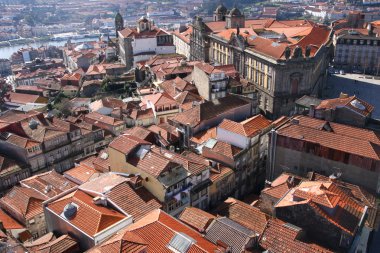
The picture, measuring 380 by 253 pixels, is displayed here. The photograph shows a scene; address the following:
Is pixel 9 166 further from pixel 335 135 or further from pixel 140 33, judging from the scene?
pixel 140 33

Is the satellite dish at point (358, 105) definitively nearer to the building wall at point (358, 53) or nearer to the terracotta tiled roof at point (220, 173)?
the terracotta tiled roof at point (220, 173)

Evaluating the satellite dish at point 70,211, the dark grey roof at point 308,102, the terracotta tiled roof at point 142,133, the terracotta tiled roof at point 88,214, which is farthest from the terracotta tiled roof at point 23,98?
the satellite dish at point 70,211

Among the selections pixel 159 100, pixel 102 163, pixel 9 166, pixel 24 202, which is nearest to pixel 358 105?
pixel 159 100

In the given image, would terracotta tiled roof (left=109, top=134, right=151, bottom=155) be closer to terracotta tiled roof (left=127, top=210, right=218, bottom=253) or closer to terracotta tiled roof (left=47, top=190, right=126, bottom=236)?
terracotta tiled roof (left=47, top=190, right=126, bottom=236)

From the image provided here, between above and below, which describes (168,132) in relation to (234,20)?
below

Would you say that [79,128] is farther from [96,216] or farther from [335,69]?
[335,69]

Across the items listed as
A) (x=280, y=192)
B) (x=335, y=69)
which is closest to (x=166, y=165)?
(x=280, y=192)
